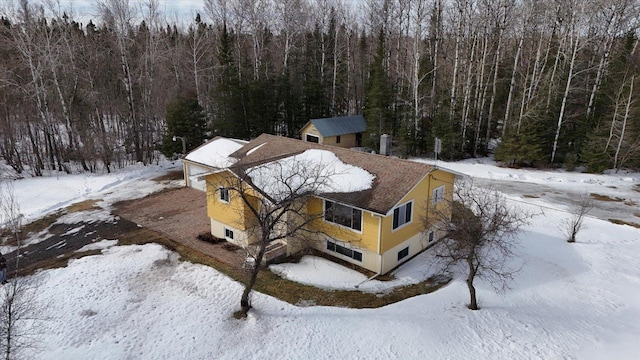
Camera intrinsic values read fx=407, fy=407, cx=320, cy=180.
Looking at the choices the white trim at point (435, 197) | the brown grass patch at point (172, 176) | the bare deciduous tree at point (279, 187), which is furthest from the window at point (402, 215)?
the brown grass patch at point (172, 176)

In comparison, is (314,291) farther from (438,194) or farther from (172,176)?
(172,176)

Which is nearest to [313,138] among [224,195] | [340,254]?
[224,195]

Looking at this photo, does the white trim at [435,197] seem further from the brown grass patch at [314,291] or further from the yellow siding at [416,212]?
the brown grass patch at [314,291]

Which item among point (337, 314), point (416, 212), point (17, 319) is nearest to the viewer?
point (17, 319)

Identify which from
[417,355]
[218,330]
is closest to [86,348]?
[218,330]

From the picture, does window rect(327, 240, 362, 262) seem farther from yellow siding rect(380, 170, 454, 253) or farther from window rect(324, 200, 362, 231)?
yellow siding rect(380, 170, 454, 253)
